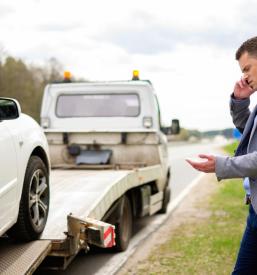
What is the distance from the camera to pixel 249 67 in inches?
123

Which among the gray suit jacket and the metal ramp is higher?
the gray suit jacket

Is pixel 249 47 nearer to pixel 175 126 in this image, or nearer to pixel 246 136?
pixel 246 136

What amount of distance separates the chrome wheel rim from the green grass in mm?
1660

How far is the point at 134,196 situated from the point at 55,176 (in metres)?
1.20

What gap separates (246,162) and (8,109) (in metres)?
1.95

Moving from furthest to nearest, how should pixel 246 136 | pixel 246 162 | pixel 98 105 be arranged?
pixel 98 105
pixel 246 136
pixel 246 162

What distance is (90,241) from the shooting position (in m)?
4.74

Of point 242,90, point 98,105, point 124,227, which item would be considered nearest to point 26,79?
point 98,105

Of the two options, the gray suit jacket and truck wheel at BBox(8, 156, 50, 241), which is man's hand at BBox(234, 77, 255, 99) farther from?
truck wheel at BBox(8, 156, 50, 241)

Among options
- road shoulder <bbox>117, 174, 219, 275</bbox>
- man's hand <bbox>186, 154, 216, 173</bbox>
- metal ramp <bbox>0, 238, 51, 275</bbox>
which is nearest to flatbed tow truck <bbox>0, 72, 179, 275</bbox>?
road shoulder <bbox>117, 174, 219, 275</bbox>

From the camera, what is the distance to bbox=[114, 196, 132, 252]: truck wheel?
700 cm

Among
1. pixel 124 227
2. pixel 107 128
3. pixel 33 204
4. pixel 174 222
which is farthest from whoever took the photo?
A: pixel 107 128

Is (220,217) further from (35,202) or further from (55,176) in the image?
(35,202)

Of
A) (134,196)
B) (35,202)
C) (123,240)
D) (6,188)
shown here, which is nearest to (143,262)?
(123,240)
